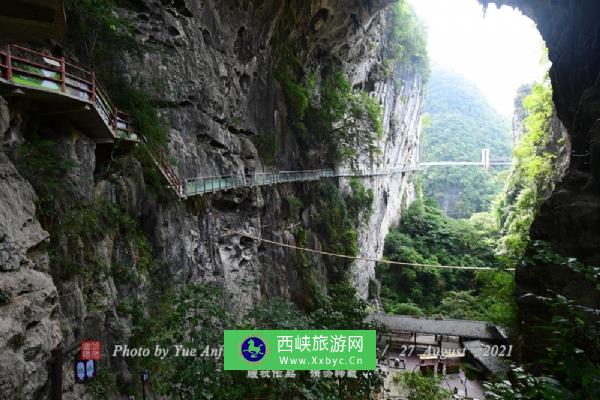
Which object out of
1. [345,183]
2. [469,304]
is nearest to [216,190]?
[345,183]

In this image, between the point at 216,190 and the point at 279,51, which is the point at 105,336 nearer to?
the point at 216,190

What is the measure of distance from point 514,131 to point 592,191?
3980cm

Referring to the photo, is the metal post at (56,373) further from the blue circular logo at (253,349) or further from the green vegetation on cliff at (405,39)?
the green vegetation on cliff at (405,39)

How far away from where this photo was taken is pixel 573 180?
1031 centimetres

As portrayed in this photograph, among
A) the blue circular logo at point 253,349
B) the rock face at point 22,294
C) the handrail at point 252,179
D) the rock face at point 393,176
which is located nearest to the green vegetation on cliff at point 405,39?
the rock face at point 393,176

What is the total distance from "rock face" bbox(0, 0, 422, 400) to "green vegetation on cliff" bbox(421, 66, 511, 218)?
3348cm

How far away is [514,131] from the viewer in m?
44.4

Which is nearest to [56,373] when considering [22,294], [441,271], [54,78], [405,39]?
[22,294]

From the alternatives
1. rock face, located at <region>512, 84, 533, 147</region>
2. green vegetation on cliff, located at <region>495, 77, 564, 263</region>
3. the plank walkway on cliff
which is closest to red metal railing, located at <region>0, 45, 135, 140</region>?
the plank walkway on cliff

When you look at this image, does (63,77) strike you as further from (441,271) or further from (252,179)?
(441,271)

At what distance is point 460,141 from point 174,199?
65694 mm

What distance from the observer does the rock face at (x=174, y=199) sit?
404 centimetres

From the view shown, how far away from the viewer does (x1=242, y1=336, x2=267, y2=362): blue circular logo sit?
554 cm

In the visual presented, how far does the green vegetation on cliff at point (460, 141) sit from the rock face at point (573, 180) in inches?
1271
